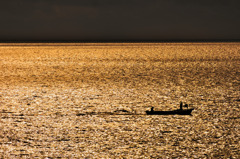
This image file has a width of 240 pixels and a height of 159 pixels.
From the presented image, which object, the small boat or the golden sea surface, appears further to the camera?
the small boat

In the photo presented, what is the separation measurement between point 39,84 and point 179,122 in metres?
3.75

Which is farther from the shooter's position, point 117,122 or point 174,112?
point 174,112

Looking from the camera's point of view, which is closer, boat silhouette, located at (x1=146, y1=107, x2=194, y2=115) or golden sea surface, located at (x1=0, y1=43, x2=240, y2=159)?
golden sea surface, located at (x1=0, y1=43, x2=240, y2=159)

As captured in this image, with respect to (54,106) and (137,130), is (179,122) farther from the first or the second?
(54,106)

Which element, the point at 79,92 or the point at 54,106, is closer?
the point at 54,106

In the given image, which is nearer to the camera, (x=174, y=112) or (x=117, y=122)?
(x=117, y=122)

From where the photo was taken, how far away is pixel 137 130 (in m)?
3.60

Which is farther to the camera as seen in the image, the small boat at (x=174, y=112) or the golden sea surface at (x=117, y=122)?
the small boat at (x=174, y=112)

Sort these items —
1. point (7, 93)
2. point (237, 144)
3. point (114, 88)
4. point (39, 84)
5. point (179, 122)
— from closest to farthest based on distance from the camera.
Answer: point (237, 144) → point (179, 122) → point (7, 93) → point (114, 88) → point (39, 84)

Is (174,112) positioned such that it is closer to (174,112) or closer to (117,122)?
(174,112)

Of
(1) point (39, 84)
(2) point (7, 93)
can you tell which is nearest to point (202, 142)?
(2) point (7, 93)

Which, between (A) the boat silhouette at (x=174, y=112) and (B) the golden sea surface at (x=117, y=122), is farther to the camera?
(A) the boat silhouette at (x=174, y=112)

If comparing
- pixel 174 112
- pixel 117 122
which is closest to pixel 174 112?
pixel 174 112

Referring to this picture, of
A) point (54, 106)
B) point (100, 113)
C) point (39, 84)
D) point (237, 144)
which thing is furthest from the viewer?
point (39, 84)
